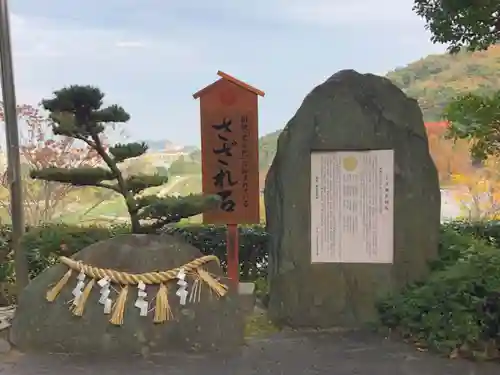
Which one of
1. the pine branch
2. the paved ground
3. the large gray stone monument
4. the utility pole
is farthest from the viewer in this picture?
the utility pole

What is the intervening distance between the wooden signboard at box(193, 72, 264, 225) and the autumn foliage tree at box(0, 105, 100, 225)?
186cm

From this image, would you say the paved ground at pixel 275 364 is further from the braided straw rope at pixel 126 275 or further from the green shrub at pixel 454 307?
the braided straw rope at pixel 126 275

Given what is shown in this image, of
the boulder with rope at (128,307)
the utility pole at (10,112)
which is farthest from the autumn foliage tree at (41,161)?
the boulder with rope at (128,307)

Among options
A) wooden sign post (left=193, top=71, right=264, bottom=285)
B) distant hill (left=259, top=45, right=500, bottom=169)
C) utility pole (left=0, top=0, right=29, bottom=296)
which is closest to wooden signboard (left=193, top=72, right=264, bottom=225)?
wooden sign post (left=193, top=71, right=264, bottom=285)

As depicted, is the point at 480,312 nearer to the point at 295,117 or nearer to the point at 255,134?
the point at 295,117

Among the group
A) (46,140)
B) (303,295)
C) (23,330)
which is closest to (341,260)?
(303,295)

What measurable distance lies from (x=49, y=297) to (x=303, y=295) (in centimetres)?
137

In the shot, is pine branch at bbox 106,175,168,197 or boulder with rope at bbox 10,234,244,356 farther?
pine branch at bbox 106,175,168,197

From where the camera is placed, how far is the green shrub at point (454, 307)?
2.68 meters

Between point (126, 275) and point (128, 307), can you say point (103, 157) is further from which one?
point (128, 307)

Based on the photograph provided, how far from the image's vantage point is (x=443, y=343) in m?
2.70

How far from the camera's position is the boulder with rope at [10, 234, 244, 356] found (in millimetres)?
2609

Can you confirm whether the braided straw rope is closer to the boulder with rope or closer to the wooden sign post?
the boulder with rope

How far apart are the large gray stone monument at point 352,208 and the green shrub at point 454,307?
5.9 inches
